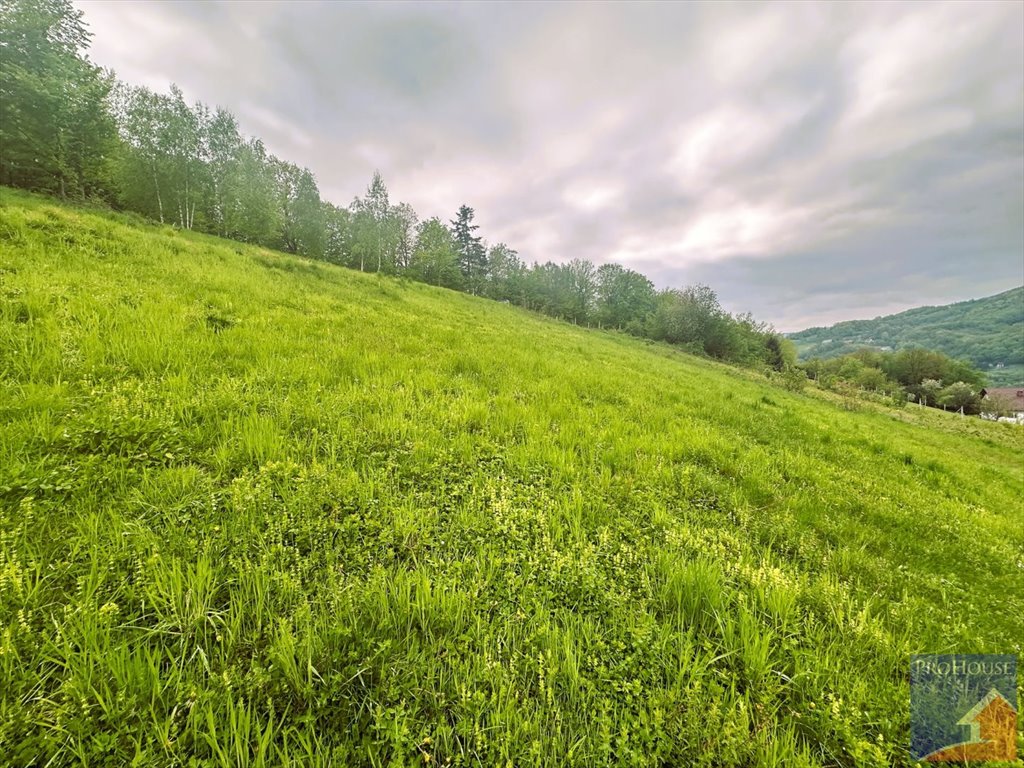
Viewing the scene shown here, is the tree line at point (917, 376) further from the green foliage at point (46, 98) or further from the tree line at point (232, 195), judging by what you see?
the green foliage at point (46, 98)

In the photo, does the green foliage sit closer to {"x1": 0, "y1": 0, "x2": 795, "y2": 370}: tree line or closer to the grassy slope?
{"x1": 0, "y1": 0, "x2": 795, "y2": 370}: tree line

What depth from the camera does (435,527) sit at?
330cm

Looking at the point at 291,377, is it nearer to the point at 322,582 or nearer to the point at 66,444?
the point at 66,444

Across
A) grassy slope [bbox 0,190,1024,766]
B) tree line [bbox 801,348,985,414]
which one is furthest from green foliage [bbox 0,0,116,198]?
tree line [bbox 801,348,985,414]

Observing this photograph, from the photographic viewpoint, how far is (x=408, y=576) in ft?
8.69

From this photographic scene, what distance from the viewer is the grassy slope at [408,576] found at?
1831mm

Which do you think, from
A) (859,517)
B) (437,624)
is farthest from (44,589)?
(859,517)

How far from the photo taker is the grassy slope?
6.01ft

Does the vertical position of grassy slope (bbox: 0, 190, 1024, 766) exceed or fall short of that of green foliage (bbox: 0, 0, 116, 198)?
it falls short

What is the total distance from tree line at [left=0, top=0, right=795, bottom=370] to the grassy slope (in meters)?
35.1
